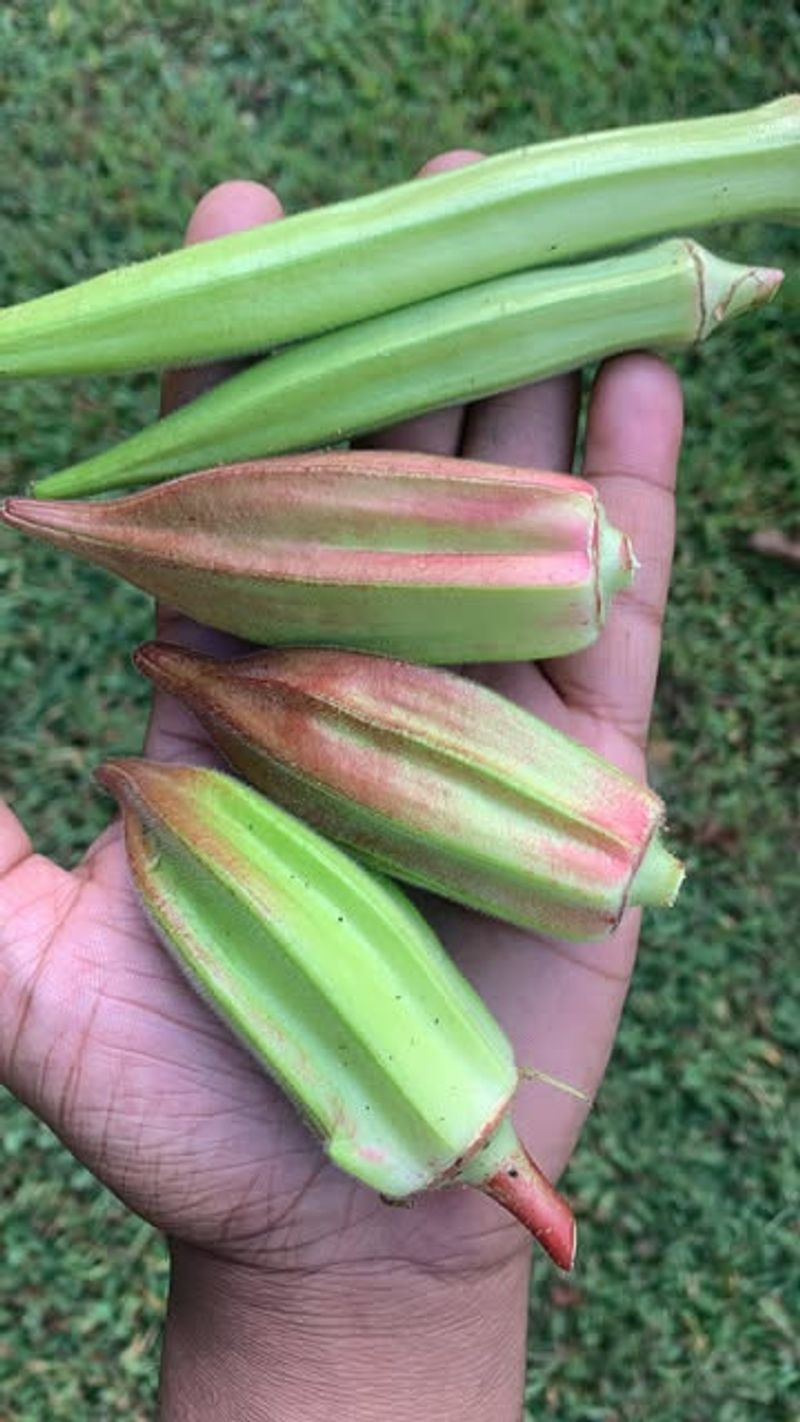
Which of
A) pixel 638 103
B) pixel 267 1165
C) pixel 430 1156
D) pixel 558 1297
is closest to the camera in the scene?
pixel 430 1156

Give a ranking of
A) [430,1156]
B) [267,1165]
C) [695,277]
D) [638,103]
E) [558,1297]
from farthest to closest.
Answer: [638,103] → [558,1297] → [695,277] → [267,1165] → [430,1156]

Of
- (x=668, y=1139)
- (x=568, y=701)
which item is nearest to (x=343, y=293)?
(x=568, y=701)

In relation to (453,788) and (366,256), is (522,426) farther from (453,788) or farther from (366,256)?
(453,788)

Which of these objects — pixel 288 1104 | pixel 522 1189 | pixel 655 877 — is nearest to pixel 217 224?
pixel 655 877

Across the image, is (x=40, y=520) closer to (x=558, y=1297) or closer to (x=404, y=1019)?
(x=404, y=1019)

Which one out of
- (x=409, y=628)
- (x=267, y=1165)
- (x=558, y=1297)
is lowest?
(x=558, y=1297)

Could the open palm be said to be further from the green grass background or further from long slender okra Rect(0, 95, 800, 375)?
the green grass background
